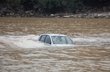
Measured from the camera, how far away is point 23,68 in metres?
13.2

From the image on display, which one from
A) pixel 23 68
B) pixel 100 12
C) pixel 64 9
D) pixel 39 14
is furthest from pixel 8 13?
pixel 23 68

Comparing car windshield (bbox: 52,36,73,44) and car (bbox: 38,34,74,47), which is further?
car windshield (bbox: 52,36,73,44)

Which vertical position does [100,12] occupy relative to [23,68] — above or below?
below

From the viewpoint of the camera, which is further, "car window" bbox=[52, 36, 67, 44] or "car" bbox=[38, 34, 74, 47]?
"car window" bbox=[52, 36, 67, 44]

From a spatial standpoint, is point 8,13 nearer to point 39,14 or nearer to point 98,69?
point 39,14

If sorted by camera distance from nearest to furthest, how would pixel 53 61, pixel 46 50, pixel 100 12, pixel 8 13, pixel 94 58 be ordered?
pixel 53 61, pixel 94 58, pixel 46 50, pixel 100 12, pixel 8 13

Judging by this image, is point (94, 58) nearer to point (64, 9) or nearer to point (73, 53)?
point (73, 53)

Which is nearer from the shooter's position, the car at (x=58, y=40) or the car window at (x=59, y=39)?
the car at (x=58, y=40)

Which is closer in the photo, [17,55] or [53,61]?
[53,61]

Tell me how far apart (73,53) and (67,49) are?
126cm

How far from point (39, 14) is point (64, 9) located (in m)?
7.90

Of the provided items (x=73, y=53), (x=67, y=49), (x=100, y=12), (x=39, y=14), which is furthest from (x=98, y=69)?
(x=39, y=14)

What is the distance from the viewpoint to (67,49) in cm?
1945

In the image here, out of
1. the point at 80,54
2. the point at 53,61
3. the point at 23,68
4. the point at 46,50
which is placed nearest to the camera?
the point at 23,68
